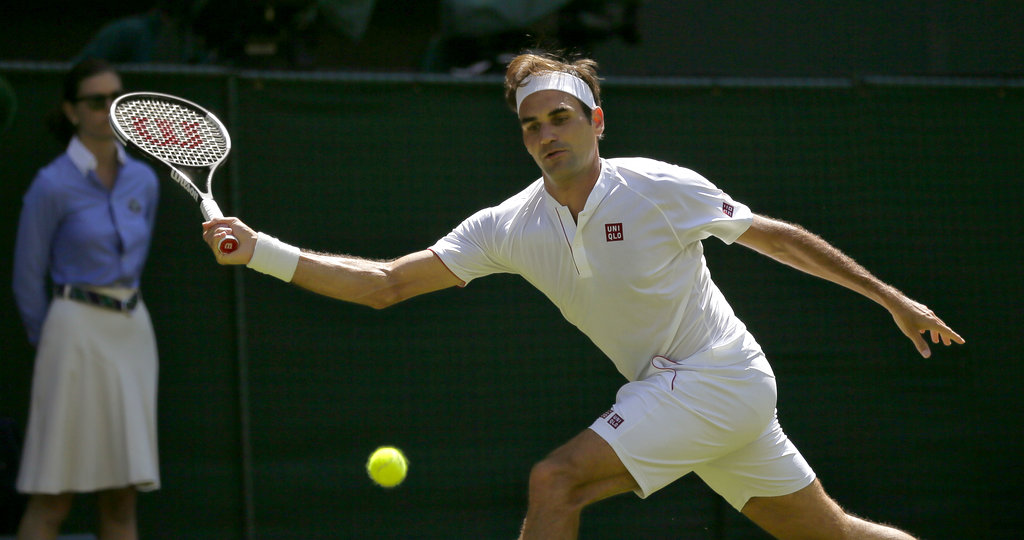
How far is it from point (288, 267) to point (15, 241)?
6.67 ft

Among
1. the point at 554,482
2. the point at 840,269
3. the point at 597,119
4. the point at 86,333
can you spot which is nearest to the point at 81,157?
the point at 86,333

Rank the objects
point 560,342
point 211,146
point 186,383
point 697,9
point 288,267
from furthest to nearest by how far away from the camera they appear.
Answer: point 697,9, point 560,342, point 186,383, point 211,146, point 288,267

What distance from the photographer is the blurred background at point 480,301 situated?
5113 millimetres

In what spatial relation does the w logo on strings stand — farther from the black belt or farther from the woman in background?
the black belt

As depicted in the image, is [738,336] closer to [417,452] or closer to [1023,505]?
[417,452]

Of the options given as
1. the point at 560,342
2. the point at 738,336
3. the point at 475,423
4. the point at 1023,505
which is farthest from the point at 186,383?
the point at 1023,505

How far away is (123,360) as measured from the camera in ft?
15.4

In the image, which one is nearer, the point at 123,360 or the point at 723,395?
the point at 723,395

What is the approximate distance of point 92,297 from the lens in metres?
4.68

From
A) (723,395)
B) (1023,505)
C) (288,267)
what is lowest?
(1023,505)

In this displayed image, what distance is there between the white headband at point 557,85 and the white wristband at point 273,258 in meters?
0.87

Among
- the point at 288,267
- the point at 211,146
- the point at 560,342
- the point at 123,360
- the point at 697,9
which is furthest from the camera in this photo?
the point at 697,9

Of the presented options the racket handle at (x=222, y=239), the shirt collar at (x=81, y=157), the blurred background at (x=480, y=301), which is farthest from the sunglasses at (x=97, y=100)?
the racket handle at (x=222, y=239)

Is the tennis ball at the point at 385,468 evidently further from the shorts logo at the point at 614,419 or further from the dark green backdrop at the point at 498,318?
the shorts logo at the point at 614,419
